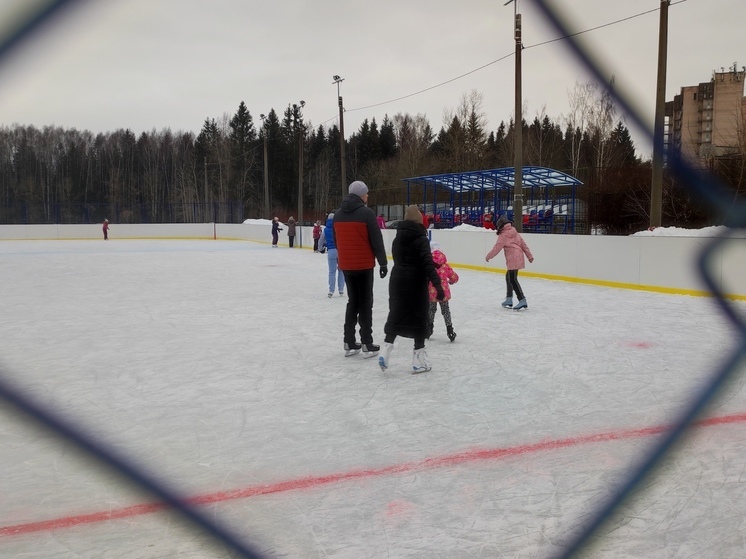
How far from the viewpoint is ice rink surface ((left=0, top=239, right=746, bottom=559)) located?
2361 millimetres

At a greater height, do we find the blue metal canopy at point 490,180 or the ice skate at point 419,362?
the blue metal canopy at point 490,180

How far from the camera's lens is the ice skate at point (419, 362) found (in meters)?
5.02

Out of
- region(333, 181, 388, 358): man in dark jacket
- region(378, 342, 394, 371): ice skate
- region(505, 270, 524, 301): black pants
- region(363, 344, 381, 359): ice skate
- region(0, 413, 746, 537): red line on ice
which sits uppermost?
region(333, 181, 388, 358): man in dark jacket

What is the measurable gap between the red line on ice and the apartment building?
136 centimetres

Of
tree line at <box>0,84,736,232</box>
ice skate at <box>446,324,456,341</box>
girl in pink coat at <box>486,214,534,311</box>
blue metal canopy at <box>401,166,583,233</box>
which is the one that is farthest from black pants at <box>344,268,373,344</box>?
blue metal canopy at <box>401,166,583,233</box>

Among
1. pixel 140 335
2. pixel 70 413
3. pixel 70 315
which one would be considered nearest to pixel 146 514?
pixel 70 413

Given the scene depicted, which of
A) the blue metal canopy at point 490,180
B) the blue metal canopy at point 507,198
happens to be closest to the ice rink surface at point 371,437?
the blue metal canopy at point 490,180

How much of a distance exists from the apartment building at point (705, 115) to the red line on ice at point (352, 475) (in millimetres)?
1363

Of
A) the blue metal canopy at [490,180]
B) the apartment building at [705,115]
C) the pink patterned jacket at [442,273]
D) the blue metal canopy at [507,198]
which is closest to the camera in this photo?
the apartment building at [705,115]

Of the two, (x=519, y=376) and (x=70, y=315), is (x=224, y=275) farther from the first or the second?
(x=519, y=376)

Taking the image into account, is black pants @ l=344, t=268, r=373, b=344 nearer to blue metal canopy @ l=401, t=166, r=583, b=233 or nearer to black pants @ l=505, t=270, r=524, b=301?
black pants @ l=505, t=270, r=524, b=301

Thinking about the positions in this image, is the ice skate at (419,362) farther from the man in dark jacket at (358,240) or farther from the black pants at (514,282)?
the black pants at (514,282)

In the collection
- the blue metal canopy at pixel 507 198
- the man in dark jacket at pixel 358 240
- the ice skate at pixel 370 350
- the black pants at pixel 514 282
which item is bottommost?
the ice skate at pixel 370 350

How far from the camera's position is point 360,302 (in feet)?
18.5
